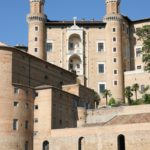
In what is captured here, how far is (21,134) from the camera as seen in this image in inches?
2498

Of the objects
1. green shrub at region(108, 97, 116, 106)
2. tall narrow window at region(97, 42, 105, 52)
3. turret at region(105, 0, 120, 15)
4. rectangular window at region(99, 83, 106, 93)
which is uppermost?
turret at region(105, 0, 120, 15)

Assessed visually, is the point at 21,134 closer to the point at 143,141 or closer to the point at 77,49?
the point at 143,141

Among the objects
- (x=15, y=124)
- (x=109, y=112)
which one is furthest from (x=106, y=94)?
(x=15, y=124)

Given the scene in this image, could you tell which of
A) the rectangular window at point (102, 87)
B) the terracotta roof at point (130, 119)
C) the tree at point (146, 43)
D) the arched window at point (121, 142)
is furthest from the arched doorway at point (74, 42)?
the arched window at point (121, 142)

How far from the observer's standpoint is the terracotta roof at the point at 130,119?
61222mm

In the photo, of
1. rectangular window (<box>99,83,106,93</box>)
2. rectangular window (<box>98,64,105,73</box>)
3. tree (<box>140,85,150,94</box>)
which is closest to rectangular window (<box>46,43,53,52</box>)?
rectangular window (<box>98,64,105,73</box>)

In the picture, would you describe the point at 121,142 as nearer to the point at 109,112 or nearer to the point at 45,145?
the point at 109,112

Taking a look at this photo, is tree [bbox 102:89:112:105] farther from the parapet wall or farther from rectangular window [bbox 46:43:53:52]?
rectangular window [bbox 46:43:53:52]

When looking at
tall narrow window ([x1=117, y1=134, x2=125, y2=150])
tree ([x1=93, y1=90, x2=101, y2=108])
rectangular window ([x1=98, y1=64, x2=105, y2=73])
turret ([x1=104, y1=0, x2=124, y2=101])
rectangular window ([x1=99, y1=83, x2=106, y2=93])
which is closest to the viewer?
tall narrow window ([x1=117, y1=134, x2=125, y2=150])

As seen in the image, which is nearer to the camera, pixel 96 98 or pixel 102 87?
pixel 96 98

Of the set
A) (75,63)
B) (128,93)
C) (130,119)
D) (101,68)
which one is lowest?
(130,119)

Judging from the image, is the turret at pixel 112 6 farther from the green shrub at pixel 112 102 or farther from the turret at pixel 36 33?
the green shrub at pixel 112 102

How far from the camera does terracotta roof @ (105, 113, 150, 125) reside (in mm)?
61222

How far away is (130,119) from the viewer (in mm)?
63312
